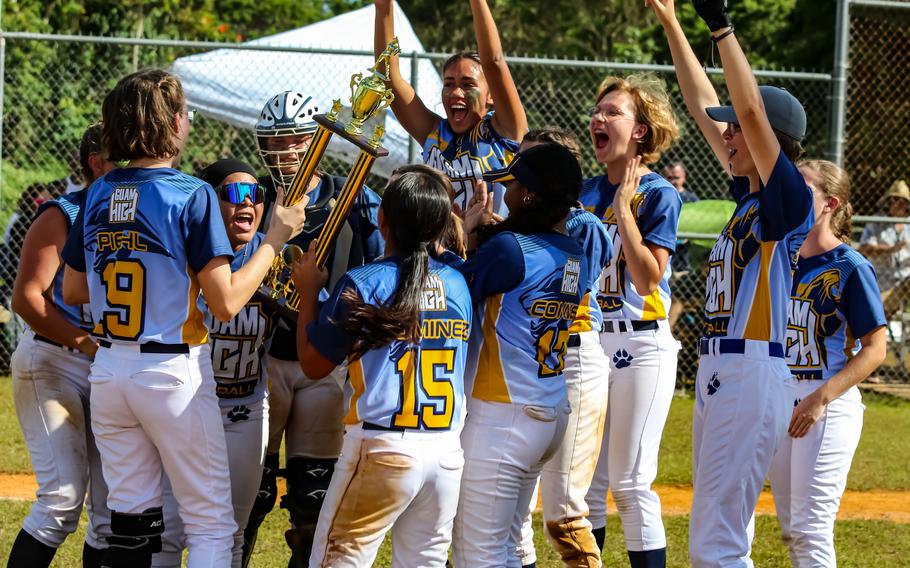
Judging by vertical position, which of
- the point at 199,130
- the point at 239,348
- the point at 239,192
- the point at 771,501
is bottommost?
the point at 771,501

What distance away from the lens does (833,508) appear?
455 cm

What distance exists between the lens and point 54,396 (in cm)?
468

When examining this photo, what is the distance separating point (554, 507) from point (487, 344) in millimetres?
886

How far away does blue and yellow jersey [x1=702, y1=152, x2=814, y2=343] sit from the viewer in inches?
152

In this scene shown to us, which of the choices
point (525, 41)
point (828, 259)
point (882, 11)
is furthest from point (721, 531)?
point (525, 41)

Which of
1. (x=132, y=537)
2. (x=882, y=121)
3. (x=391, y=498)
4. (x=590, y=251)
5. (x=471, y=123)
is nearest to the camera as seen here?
(x=391, y=498)

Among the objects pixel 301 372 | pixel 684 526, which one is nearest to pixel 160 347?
pixel 301 372

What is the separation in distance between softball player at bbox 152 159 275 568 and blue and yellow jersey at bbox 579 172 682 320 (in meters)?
1.55

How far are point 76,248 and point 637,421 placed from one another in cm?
247

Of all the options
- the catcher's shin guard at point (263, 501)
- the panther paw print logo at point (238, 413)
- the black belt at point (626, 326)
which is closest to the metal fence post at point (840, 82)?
the black belt at point (626, 326)

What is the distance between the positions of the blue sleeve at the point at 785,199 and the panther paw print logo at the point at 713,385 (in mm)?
573

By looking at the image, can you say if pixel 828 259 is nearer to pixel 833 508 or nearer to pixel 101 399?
pixel 833 508

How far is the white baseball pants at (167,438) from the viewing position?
392 cm

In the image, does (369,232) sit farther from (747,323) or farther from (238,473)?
(747,323)
